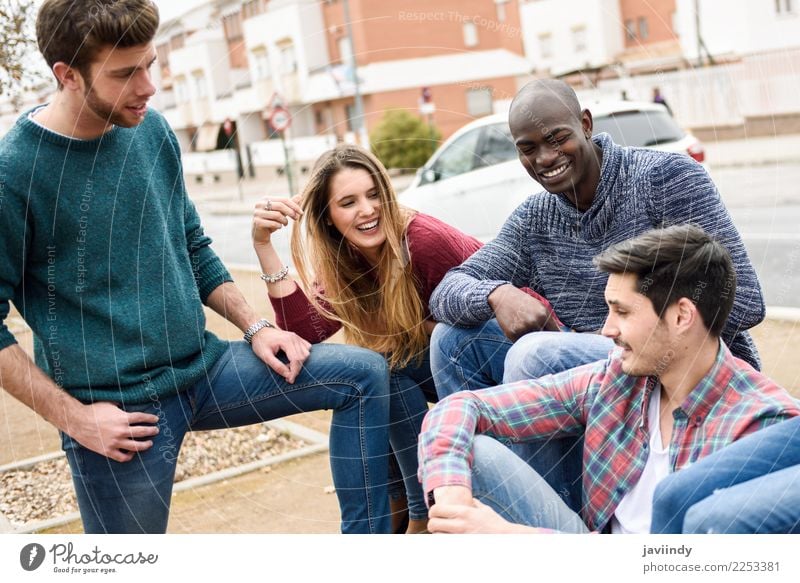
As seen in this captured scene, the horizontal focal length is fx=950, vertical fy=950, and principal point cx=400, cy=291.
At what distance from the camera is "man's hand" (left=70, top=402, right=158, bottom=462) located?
2.02m

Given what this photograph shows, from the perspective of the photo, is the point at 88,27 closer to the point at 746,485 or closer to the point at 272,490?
the point at 746,485

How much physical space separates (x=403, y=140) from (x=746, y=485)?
1.60 m

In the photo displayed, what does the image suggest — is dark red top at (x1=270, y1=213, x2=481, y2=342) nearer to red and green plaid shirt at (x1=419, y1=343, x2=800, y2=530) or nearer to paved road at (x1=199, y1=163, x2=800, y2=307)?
paved road at (x1=199, y1=163, x2=800, y2=307)

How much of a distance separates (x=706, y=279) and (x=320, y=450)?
2.06 m

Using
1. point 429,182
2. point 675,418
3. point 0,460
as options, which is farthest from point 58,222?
point 0,460

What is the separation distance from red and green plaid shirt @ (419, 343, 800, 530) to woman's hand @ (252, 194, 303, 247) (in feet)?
2.13

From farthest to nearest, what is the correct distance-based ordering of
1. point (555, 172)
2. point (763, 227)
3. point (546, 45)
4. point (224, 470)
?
point (763, 227), point (224, 470), point (546, 45), point (555, 172)

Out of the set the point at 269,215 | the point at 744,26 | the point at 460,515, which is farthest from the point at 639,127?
the point at 460,515

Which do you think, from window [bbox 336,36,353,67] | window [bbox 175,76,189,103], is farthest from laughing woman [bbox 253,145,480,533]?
window [bbox 175,76,189,103]

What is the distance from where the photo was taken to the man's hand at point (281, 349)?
2189mm

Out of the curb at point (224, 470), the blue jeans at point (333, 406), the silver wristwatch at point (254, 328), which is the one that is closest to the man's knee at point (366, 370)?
the blue jeans at point (333, 406)

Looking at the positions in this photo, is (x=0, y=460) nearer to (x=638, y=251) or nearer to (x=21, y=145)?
(x=21, y=145)

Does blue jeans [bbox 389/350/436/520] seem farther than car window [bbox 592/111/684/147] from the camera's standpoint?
No

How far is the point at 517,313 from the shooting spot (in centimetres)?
219
